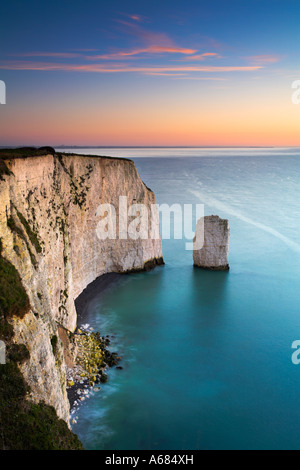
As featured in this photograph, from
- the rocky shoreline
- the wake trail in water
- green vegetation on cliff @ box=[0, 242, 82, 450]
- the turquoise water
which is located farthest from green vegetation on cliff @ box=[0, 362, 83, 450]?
the wake trail in water

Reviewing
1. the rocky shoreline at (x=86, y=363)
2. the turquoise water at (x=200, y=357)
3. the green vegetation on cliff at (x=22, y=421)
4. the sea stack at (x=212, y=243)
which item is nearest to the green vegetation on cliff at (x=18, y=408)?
the green vegetation on cliff at (x=22, y=421)

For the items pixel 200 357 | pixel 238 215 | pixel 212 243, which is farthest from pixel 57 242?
pixel 238 215

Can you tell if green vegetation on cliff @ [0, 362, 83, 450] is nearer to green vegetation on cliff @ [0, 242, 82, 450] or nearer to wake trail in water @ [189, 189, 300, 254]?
green vegetation on cliff @ [0, 242, 82, 450]

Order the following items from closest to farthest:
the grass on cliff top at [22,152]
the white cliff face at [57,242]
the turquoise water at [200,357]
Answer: the white cliff face at [57,242] < the turquoise water at [200,357] < the grass on cliff top at [22,152]

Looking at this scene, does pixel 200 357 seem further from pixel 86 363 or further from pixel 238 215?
pixel 238 215

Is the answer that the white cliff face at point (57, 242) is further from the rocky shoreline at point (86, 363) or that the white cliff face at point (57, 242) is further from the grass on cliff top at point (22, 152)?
the rocky shoreline at point (86, 363)
